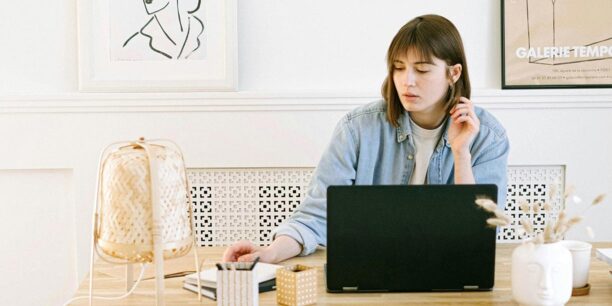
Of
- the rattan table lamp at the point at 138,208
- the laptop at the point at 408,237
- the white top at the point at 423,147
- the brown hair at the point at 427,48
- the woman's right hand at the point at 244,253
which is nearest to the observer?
the rattan table lamp at the point at 138,208

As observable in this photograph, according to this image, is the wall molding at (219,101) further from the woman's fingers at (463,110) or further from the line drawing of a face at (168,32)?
the woman's fingers at (463,110)

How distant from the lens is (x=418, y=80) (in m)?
2.08

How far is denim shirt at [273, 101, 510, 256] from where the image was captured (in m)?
2.12

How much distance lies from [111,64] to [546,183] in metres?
1.71

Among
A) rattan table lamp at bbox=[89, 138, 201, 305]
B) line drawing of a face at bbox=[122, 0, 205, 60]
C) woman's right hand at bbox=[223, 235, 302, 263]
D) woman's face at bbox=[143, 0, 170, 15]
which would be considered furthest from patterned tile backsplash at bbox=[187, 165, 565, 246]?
rattan table lamp at bbox=[89, 138, 201, 305]

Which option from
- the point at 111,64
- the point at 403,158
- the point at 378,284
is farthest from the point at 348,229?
the point at 111,64

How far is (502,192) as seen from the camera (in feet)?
6.88

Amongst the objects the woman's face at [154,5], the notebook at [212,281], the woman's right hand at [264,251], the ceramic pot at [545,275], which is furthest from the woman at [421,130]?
the woman's face at [154,5]

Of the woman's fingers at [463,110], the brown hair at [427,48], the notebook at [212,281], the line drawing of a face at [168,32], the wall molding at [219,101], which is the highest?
the line drawing of a face at [168,32]

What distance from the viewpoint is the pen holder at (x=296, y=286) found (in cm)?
143

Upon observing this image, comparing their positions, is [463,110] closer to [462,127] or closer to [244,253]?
[462,127]

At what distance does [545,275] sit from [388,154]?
0.83 meters

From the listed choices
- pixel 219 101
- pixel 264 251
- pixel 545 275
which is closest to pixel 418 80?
pixel 264 251

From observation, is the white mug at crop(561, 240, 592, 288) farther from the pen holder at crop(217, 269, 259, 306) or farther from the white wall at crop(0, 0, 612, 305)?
the white wall at crop(0, 0, 612, 305)
